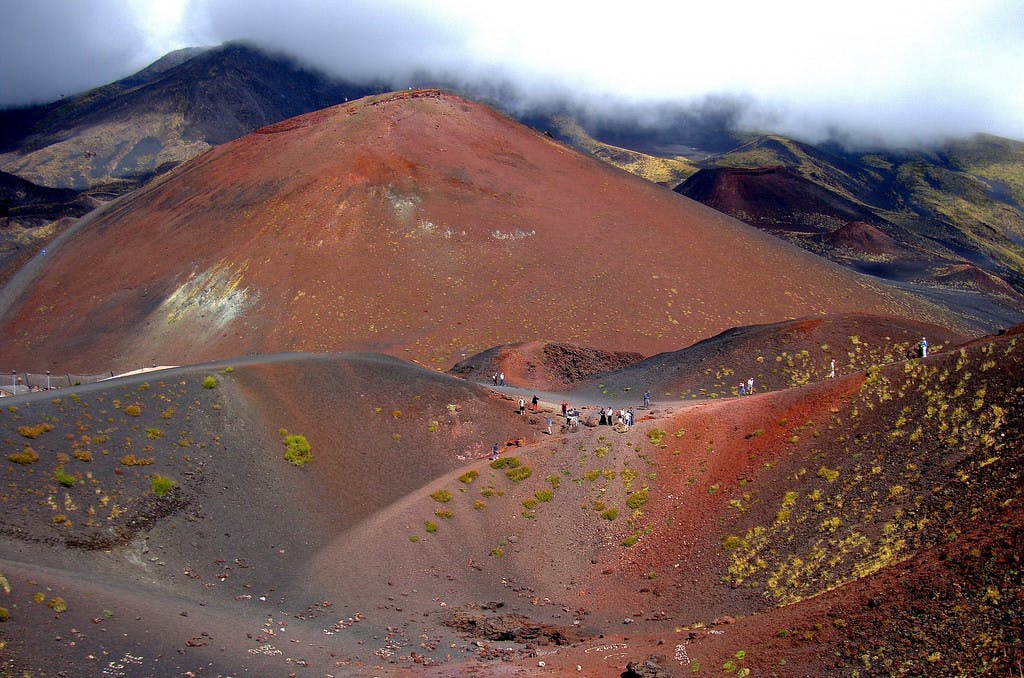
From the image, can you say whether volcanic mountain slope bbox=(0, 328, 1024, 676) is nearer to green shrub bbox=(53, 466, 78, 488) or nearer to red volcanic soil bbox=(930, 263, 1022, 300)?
green shrub bbox=(53, 466, 78, 488)

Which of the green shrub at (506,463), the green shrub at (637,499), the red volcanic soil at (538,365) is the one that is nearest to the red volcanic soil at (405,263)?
the red volcanic soil at (538,365)

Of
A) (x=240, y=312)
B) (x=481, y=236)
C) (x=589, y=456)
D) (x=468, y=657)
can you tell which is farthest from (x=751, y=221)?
(x=468, y=657)

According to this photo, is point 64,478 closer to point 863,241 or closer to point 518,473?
point 518,473

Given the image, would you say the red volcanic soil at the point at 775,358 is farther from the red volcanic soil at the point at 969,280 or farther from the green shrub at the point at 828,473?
the red volcanic soil at the point at 969,280

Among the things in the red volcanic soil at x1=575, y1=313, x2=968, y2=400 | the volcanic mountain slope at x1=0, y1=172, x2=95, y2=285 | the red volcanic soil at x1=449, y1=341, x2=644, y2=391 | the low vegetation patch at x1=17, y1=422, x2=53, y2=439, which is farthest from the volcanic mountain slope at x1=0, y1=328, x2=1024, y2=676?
the volcanic mountain slope at x1=0, y1=172, x2=95, y2=285

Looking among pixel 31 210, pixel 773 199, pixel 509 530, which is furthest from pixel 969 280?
pixel 31 210
